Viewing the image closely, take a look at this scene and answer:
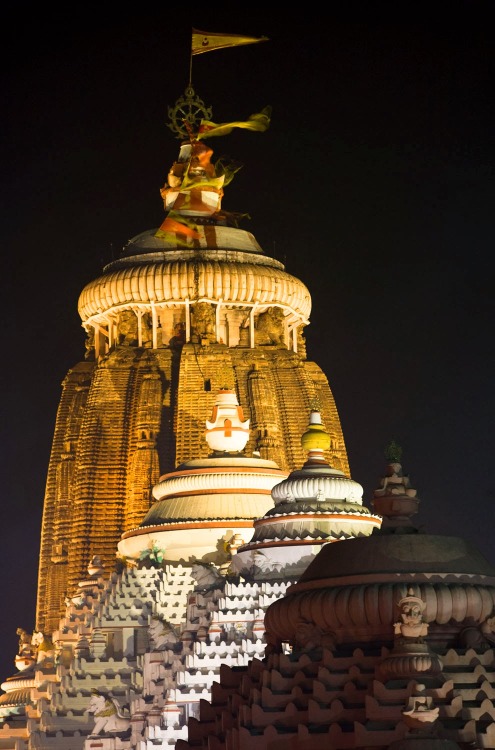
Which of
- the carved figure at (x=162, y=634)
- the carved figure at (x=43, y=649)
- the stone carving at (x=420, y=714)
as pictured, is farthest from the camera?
the carved figure at (x=43, y=649)

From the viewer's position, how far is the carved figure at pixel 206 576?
8188 centimetres

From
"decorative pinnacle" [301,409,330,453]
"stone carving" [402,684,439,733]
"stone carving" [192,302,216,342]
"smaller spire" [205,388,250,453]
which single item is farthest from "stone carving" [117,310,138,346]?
"stone carving" [402,684,439,733]

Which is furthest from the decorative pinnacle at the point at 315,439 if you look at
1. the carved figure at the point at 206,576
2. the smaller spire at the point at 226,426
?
the smaller spire at the point at 226,426

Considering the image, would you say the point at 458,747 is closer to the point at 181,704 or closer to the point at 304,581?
the point at 304,581

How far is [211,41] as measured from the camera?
372 ft

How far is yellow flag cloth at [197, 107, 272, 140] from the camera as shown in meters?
115

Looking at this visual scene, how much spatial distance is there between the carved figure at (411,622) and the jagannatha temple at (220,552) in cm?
4

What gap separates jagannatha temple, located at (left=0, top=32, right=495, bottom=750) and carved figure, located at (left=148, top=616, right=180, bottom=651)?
0.07 metres

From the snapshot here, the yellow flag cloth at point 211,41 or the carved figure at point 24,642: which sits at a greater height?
the yellow flag cloth at point 211,41

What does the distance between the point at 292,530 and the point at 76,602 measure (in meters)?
19.5

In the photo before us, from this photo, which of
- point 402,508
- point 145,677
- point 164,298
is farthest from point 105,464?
point 402,508

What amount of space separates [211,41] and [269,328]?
12838 millimetres

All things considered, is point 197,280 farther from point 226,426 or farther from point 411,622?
point 411,622

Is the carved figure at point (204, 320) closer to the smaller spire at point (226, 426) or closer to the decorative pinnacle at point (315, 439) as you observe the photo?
the smaller spire at point (226, 426)
